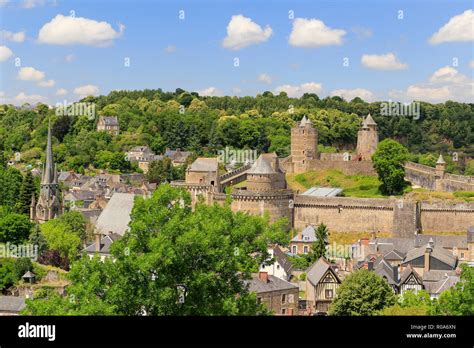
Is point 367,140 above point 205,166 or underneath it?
above

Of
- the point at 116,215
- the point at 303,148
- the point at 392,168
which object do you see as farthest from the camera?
the point at 303,148

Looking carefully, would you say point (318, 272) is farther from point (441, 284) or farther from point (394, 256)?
point (394, 256)

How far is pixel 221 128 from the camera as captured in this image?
75.4 m

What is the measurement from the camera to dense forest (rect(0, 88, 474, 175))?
73688mm

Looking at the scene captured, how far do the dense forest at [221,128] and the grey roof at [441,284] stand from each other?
106 ft

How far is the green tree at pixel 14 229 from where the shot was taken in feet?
130

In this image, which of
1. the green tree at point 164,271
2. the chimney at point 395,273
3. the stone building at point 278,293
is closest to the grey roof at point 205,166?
the chimney at point 395,273

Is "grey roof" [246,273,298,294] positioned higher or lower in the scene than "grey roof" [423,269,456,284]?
higher

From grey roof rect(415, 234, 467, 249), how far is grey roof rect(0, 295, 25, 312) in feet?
62.6

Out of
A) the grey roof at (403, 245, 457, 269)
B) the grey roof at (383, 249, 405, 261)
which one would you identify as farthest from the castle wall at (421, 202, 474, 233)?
the grey roof at (383, 249, 405, 261)

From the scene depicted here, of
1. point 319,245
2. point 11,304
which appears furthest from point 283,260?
point 11,304

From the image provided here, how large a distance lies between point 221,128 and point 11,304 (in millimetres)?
48155

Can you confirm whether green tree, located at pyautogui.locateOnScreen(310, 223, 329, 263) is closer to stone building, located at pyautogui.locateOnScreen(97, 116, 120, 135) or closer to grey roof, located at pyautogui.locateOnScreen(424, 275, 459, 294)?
grey roof, located at pyautogui.locateOnScreen(424, 275, 459, 294)
